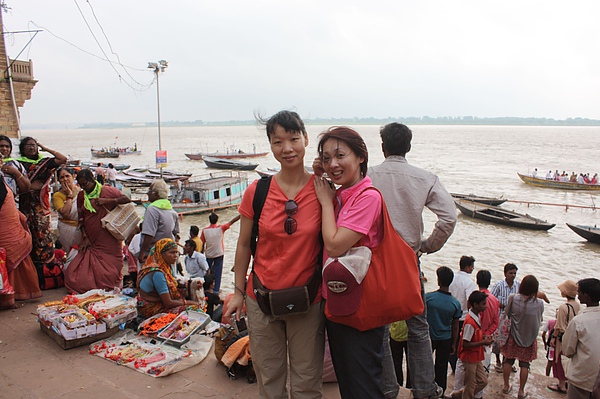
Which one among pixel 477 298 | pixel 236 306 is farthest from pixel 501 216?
pixel 236 306

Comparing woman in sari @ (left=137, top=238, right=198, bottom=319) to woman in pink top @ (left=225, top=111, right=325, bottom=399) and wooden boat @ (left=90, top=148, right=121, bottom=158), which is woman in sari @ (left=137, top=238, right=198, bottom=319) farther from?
wooden boat @ (left=90, top=148, right=121, bottom=158)

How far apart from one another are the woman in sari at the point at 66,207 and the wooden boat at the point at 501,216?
854 inches

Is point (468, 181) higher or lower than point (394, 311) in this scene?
lower

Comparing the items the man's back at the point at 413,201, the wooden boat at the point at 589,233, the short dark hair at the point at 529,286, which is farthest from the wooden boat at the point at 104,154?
the man's back at the point at 413,201

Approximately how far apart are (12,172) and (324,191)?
430cm

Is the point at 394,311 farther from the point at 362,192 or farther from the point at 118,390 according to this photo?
the point at 118,390

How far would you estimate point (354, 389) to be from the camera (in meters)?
2.26

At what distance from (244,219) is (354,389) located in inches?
42.5

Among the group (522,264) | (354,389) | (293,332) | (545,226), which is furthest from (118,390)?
(545,226)

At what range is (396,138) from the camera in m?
2.94

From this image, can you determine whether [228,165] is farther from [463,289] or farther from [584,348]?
[584,348]

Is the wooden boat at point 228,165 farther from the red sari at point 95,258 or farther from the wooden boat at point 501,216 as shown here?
the red sari at point 95,258

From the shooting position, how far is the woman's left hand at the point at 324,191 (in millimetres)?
2246

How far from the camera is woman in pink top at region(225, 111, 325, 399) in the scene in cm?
228
